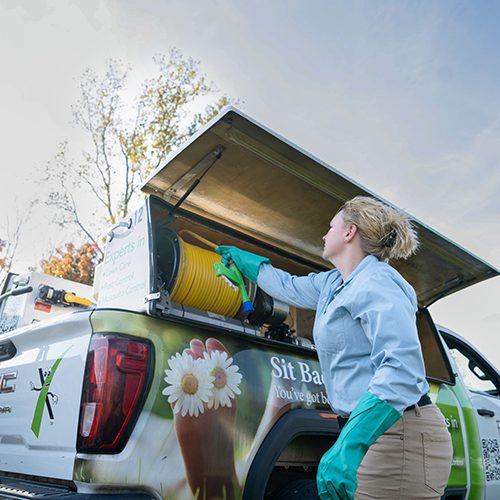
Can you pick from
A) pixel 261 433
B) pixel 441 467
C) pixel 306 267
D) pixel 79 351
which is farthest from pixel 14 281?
pixel 441 467

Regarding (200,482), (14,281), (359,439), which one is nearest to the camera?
(359,439)

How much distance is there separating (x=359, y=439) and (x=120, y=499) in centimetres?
93

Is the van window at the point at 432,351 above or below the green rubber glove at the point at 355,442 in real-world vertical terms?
above

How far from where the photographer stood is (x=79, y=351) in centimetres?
218

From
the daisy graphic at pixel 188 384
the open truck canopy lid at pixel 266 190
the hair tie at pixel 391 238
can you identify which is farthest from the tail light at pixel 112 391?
the open truck canopy lid at pixel 266 190

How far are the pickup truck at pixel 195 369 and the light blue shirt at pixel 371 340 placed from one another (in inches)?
21.7

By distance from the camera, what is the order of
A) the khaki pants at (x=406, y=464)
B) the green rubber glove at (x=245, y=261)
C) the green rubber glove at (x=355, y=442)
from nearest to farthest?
the green rubber glove at (x=355, y=442) → the khaki pants at (x=406, y=464) → the green rubber glove at (x=245, y=261)

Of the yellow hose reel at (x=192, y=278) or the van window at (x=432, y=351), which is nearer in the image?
the yellow hose reel at (x=192, y=278)

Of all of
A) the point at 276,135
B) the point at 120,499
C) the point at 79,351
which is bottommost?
the point at 120,499

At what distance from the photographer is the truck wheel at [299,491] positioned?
2.45 metres

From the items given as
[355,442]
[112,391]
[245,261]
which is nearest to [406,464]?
[355,442]

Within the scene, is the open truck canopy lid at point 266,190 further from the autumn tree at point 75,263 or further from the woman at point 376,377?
the autumn tree at point 75,263

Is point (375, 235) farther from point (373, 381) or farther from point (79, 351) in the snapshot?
point (79, 351)

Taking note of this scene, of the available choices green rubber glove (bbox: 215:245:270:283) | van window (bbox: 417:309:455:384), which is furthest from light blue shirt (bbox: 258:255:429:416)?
van window (bbox: 417:309:455:384)
